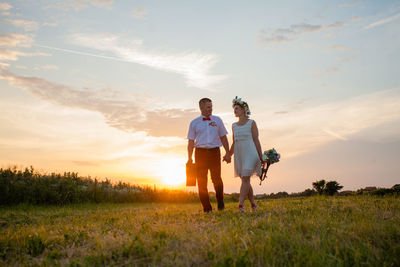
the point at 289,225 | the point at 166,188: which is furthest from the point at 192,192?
the point at 289,225

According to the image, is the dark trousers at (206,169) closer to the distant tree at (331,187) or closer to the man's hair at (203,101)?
the man's hair at (203,101)

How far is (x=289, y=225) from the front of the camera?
5359 millimetres

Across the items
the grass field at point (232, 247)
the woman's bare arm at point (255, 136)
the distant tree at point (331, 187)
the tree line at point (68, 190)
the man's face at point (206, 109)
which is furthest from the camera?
the distant tree at point (331, 187)

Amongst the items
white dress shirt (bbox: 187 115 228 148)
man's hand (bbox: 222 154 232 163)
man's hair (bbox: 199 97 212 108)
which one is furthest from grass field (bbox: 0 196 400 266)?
man's hair (bbox: 199 97 212 108)

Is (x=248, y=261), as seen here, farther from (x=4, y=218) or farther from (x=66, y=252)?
(x=4, y=218)

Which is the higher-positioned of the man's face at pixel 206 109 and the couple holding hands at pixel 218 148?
the man's face at pixel 206 109

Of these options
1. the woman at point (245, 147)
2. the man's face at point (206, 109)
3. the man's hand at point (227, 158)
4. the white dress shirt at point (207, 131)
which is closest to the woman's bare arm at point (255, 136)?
the woman at point (245, 147)

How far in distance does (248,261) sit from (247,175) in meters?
4.27

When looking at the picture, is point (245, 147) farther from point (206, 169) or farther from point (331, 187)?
point (331, 187)

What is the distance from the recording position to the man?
8633 millimetres

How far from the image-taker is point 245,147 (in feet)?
26.5

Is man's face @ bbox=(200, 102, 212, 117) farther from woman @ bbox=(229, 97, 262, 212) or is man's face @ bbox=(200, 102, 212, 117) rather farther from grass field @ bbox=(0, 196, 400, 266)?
grass field @ bbox=(0, 196, 400, 266)

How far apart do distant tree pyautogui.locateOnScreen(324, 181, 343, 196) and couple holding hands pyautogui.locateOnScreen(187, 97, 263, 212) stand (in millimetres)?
8899

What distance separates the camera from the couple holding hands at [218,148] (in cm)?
807
